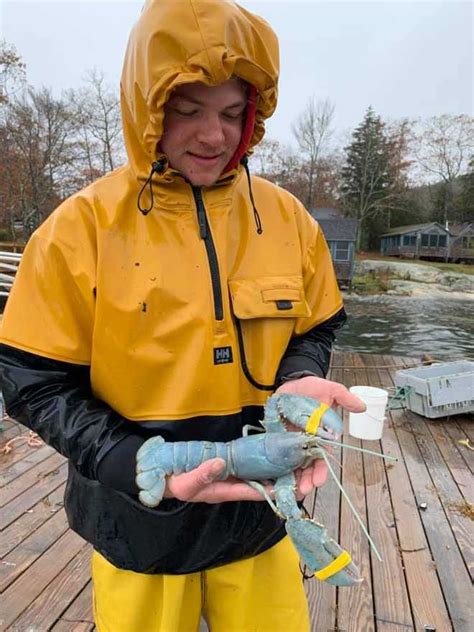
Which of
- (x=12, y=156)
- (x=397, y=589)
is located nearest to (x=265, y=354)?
(x=397, y=589)

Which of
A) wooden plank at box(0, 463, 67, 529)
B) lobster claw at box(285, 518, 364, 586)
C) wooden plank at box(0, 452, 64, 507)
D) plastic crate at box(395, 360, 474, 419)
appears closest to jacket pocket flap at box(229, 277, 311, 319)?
lobster claw at box(285, 518, 364, 586)

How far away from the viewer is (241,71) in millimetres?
1427

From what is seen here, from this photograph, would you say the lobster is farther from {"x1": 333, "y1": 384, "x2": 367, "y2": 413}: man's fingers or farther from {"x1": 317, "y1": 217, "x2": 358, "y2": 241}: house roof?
{"x1": 317, "y1": 217, "x2": 358, "y2": 241}: house roof

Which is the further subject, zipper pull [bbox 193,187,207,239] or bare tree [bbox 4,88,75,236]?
bare tree [bbox 4,88,75,236]

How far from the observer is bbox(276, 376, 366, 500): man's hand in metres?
A: 1.35

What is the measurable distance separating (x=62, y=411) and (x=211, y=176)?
789 millimetres

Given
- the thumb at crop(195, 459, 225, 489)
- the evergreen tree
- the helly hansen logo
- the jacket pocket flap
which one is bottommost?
the thumb at crop(195, 459, 225, 489)

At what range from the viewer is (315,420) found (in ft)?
4.28

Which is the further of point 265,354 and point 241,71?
point 265,354

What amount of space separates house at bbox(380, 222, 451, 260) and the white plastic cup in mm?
39461

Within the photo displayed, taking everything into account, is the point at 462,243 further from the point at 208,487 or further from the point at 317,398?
the point at 208,487

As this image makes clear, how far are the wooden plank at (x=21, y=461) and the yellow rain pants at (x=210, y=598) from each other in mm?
2484

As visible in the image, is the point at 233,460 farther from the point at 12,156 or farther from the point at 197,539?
the point at 12,156

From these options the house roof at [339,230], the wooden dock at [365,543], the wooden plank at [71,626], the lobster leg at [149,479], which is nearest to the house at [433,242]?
the house roof at [339,230]
